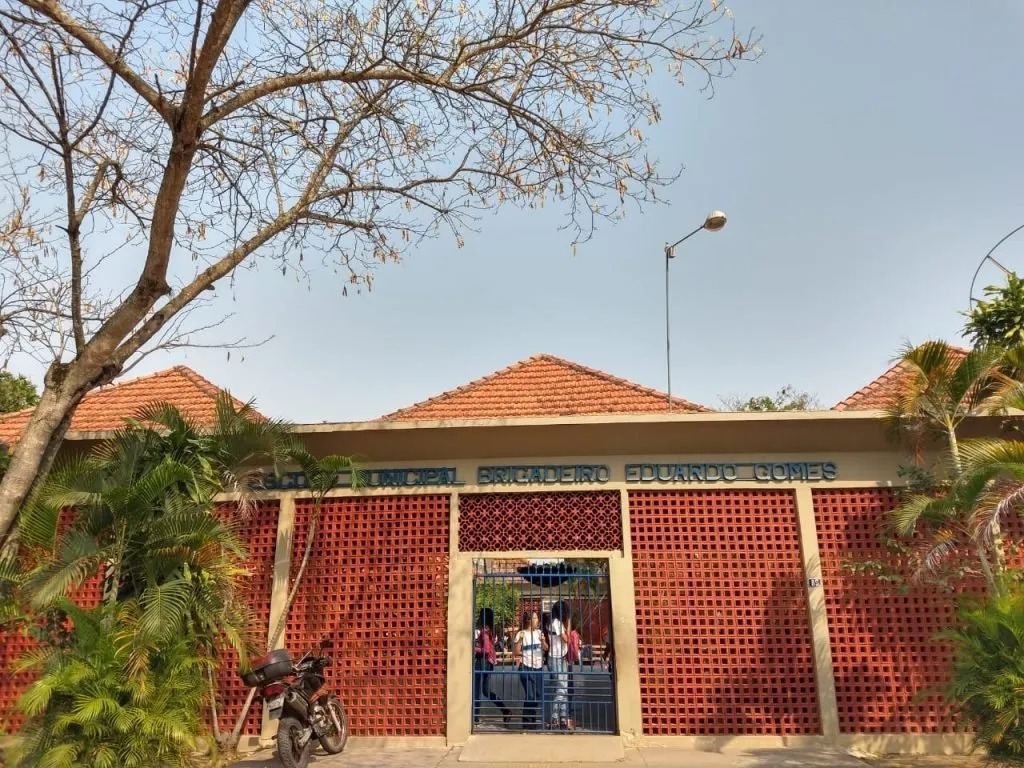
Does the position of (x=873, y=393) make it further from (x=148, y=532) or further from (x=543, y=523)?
(x=148, y=532)

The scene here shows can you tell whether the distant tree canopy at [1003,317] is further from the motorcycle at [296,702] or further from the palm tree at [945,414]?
the motorcycle at [296,702]

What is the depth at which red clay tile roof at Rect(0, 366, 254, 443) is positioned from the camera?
10.9m

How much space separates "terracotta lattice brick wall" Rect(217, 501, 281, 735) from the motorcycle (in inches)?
37.5

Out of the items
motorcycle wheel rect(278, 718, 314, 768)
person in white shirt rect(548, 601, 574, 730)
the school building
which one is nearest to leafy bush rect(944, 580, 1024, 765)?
the school building

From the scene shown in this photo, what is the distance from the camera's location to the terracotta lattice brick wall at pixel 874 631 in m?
7.46

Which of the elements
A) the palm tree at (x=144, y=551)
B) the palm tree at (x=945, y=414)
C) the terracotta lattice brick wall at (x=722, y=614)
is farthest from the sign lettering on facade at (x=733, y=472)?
the palm tree at (x=144, y=551)

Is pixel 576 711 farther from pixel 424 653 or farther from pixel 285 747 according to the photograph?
pixel 285 747

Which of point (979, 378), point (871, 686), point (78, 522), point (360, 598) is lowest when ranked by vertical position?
point (871, 686)

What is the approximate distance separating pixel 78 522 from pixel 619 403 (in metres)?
7.08

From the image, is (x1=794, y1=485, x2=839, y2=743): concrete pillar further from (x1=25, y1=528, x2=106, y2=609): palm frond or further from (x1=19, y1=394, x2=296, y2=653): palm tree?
(x1=25, y1=528, x2=106, y2=609): palm frond

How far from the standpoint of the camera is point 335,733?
23.8 feet

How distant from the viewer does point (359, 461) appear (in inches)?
332

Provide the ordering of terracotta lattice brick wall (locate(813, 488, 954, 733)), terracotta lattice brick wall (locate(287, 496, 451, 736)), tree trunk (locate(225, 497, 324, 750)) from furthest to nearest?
terracotta lattice brick wall (locate(287, 496, 451, 736)), terracotta lattice brick wall (locate(813, 488, 954, 733)), tree trunk (locate(225, 497, 324, 750))

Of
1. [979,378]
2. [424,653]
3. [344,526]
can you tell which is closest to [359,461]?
[344,526]
